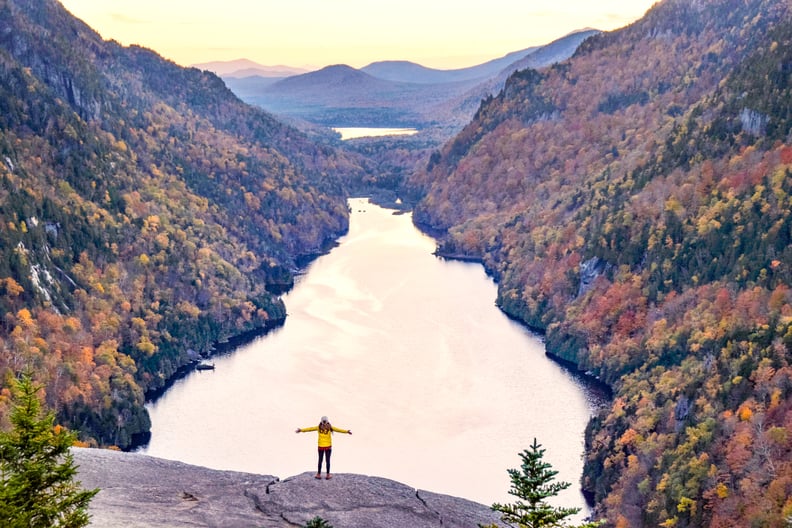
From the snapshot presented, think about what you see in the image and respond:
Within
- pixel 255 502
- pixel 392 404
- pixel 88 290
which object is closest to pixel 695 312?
pixel 392 404

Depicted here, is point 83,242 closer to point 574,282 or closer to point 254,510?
point 574,282

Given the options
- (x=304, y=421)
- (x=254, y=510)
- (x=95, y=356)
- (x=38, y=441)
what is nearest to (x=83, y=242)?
(x=95, y=356)

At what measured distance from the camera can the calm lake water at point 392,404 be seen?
113m

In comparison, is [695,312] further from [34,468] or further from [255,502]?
[34,468]

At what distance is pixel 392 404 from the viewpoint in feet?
439

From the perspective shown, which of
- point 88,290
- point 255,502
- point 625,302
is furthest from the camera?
point 88,290

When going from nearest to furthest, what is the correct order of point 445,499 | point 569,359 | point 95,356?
point 445,499 → point 95,356 → point 569,359

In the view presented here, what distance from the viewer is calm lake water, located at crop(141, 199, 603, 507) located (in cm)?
11306

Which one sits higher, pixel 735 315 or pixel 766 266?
pixel 766 266

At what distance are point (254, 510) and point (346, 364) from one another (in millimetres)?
106419

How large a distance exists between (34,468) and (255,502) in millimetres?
15998

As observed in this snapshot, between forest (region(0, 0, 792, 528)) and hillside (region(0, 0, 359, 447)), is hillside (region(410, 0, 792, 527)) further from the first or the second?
hillside (region(0, 0, 359, 447))

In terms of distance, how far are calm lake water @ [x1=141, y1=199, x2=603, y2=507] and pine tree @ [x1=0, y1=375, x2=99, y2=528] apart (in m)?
71.7

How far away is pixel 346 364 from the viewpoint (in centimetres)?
15262
